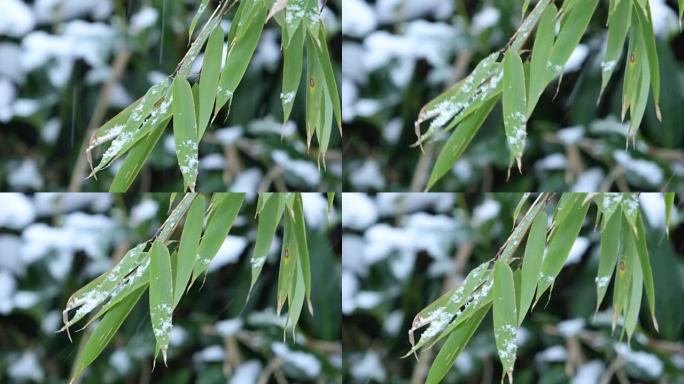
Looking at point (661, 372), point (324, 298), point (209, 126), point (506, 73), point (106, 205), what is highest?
point (506, 73)

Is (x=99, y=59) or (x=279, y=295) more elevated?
(x=99, y=59)

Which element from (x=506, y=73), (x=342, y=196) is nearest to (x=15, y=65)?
(x=342, y=196)

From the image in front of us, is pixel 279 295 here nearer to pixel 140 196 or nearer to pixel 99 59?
pixel 140 196

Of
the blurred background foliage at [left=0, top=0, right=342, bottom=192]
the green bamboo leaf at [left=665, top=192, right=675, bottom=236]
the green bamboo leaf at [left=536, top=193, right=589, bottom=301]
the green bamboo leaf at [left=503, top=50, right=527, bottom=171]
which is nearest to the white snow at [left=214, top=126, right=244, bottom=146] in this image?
the blurred background foliage at [left=0, top=0, right=342, bottom=192]

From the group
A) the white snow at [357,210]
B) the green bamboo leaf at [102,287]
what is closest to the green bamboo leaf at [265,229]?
the white snow at [357,210]

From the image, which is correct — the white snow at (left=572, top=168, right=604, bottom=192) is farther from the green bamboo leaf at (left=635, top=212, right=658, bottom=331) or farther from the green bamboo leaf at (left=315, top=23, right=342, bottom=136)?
the green bamboo leaf at (left=315, top=23, right=342, bottom=136)

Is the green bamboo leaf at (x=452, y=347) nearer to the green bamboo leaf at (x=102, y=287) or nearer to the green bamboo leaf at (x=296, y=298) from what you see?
the green bamboo leaf at (x=296, y=298)

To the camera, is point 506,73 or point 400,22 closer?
point 506,73
